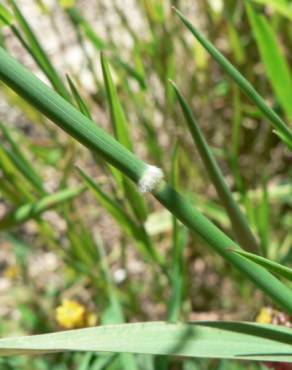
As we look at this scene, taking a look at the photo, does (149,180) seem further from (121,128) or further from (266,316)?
(266,316)

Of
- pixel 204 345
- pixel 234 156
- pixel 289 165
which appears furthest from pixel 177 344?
pixel 289 165

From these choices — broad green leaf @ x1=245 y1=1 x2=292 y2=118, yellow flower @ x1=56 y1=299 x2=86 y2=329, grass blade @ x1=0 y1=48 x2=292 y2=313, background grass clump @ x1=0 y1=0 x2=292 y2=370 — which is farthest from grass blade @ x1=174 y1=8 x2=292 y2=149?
yellow flower @ x1=56 y1=299 x2=86 y2=329

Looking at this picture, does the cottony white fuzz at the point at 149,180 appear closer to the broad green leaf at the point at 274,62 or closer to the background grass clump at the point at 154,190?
the background grass clump at the point at 154,190

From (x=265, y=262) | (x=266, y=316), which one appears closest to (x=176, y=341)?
(x=265, y=262)

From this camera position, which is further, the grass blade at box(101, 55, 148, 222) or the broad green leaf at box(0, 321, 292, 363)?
the grass blade at box(101, 55, 148, 222)

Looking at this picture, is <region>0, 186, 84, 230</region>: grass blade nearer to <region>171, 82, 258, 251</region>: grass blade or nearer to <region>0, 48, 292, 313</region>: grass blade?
<region>171, 82, 258, 251</region>: grass blade

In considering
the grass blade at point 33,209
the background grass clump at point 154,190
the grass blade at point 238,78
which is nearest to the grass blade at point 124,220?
the background grass clump at point 154,190

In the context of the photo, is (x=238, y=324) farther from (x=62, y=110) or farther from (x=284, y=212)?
(x=284, y=212)
